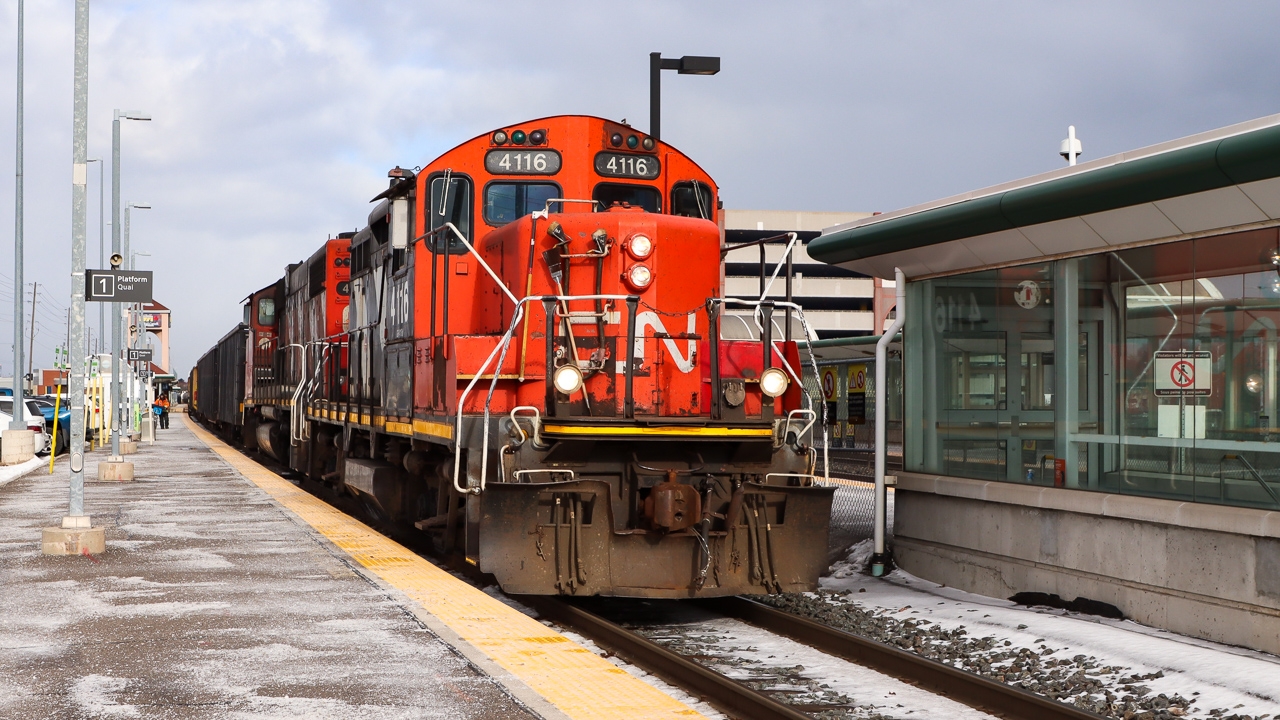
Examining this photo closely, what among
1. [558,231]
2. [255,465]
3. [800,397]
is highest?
[558,231]

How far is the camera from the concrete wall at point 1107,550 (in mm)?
7586

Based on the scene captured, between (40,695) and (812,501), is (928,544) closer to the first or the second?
(812,501)

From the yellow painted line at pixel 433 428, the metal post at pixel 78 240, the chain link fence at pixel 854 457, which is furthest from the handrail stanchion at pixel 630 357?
the metal post at pixel 78 240

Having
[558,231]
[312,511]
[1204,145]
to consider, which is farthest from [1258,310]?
[312,511]

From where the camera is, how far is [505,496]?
7.97 meters

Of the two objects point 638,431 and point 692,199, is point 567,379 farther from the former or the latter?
point 692,199

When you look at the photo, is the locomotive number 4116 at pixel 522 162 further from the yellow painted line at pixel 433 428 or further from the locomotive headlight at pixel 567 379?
the locomotive headlight at pixel 567 379

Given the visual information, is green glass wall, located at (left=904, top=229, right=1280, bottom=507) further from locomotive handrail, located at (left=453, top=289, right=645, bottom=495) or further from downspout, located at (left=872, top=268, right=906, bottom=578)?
locomotive handrail, located at (left=453, top=289, right=645, bottom=495)

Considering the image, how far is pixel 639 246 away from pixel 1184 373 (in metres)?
3.90

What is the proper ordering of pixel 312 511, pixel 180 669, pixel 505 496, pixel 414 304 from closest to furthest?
pixel 180 669, pixel 505 496, pixel 414 304, pixel 312 511

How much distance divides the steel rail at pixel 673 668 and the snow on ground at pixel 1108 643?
2201 millimetres

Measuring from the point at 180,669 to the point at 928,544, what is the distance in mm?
6745

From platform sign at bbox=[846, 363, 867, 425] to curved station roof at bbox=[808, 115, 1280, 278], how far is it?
4.83m

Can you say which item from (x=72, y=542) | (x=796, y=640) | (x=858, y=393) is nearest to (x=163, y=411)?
(x=858, y=393)
